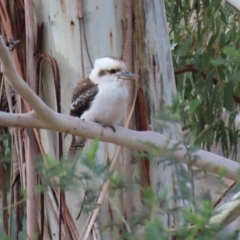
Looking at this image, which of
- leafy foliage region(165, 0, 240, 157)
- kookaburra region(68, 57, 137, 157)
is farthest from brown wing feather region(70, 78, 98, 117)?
leafy foliage region(165, 0, 240, 157)

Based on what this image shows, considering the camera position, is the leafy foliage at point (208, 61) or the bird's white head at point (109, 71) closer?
the bird's white head at point (109, 71)

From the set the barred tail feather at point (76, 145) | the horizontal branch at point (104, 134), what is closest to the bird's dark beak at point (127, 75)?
the barred tail feather at point (76, 145)

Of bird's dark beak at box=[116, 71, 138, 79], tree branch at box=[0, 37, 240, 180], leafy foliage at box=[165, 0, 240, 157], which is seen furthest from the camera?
leafy foliage at box=[165, 0, 240, 157]

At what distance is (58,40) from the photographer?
1899 mm

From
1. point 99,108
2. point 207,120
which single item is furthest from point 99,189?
point 207,120

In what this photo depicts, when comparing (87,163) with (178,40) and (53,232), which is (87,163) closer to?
(53,232)

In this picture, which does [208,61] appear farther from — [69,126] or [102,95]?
[69,126]

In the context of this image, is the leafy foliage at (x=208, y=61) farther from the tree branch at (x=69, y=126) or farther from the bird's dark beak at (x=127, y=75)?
the tree branch at (x=69, y=126)

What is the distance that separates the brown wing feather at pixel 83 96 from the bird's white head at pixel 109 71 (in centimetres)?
2

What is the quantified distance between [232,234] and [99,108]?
112cm

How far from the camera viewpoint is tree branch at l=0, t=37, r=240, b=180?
3.76 ft

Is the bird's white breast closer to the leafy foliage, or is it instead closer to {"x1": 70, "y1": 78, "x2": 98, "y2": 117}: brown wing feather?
{"x1": 70, "y1": 78, "x2": 98, "y2": 117}: brown wing feather

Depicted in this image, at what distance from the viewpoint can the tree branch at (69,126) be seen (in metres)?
1.14

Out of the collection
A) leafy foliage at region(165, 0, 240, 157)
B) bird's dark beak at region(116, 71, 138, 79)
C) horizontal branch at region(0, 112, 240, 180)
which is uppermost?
leafy foliage at region(165, 0, 240, 157)
